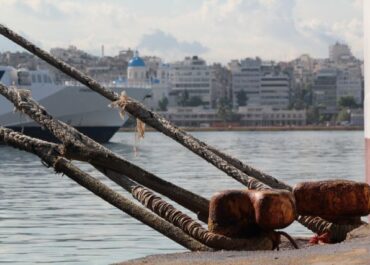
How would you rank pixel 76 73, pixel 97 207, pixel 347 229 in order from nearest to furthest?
pixel 347 229 < pixel 76 73 < pixel 97 207

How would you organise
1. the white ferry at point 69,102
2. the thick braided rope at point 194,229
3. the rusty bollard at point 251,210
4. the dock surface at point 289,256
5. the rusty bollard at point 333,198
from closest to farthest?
the dock surface at point 289,256 < the rusty bollard at point 251,210 < the thick braided rope at point 194,229 < the rusty bollard at point 333,198 < the white ferry at point 69,102

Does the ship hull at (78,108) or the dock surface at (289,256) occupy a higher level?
the dock surface at (289,256)

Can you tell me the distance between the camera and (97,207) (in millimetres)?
34875

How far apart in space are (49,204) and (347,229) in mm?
25035

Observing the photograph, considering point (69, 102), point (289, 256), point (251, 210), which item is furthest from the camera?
point (69, 102)

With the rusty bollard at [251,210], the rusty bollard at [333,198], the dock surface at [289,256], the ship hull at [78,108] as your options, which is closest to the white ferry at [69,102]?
the ship hull at [78,108]

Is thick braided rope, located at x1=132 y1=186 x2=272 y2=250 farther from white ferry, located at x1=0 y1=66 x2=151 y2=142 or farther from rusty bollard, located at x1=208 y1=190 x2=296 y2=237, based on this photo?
white ferry, located at x1=0 y1=66 x2=151 y2=142

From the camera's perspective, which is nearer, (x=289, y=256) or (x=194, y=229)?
(x=289, y=256)

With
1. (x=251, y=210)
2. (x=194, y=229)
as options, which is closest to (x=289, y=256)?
(x=251, y=210)

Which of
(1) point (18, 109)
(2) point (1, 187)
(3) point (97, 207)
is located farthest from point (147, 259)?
(2) point (1, 187)

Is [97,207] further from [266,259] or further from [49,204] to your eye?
[266,259]

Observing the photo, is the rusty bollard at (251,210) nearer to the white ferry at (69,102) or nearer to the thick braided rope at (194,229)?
the thick braided rope at (194,229)

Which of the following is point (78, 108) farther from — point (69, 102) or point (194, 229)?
point (194, 229)

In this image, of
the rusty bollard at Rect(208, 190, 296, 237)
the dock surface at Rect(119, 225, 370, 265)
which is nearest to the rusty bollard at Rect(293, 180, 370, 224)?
the dock surface at Rect(119, 225, 370, 265)
